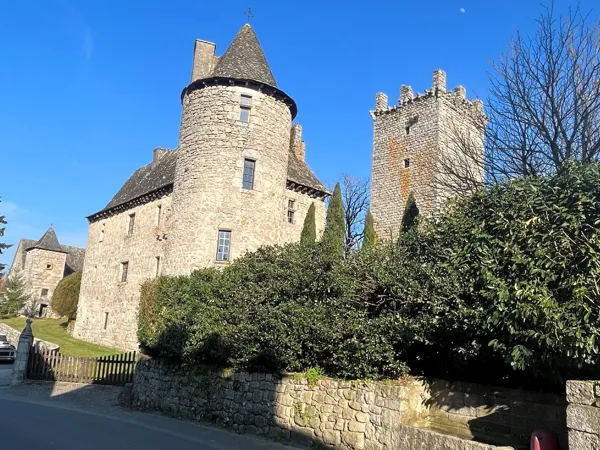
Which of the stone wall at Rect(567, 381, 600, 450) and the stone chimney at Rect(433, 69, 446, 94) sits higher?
the stone chimney at Rect(433, 69, 446, 94)

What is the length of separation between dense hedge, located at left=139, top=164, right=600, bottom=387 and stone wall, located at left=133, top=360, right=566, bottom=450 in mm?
421

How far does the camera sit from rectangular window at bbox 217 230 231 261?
855 inches

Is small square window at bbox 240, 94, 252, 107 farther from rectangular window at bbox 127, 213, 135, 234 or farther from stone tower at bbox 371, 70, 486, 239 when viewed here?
stone tower at bbox 371, 70, 486, 239

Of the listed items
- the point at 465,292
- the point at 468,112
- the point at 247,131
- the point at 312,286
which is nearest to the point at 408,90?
the point at 468,112

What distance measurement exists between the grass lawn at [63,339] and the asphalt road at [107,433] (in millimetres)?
14258

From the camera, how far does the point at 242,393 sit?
1127cm

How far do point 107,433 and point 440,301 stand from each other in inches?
295

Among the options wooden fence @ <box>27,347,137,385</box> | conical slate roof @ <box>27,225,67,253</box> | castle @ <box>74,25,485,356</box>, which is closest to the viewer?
wooden fence @ <box>27,347,137,385</box>

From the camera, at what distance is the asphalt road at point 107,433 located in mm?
9070

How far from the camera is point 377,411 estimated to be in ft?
27.6

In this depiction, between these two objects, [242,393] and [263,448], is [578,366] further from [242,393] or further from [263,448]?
[242,393]

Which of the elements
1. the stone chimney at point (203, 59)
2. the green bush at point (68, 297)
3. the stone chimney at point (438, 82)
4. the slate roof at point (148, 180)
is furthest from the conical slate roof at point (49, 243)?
the stone chimney at point (438, 82)

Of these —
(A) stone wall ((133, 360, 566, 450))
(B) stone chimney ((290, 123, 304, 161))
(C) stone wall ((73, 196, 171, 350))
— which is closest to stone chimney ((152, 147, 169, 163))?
(C) stone wall ((73, 196, 171, 350))

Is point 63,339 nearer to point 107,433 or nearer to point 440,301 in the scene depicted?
point 107,433
